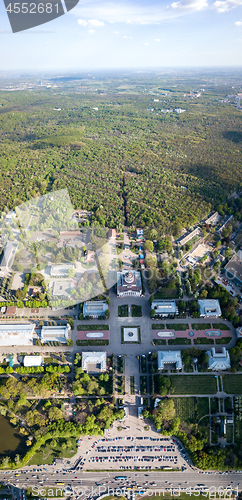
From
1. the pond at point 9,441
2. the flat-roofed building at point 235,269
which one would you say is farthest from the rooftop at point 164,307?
the pond at point 9,441

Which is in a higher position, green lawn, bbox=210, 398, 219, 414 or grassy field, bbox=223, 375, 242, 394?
grassy field, bbox=223, 375, 242, 394

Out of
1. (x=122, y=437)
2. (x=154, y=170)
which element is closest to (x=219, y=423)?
(x=122, y=437)

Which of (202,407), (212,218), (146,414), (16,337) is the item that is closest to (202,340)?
(202,407)

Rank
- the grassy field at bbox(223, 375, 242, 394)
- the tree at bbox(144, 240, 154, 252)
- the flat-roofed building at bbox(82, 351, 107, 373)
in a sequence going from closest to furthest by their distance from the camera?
the grassy field at bbox(223, 375, 242, 394), the flat-roofed building at bbox(82, 351, 107, 373), the tree at bbox(144, 240, 154, 252)

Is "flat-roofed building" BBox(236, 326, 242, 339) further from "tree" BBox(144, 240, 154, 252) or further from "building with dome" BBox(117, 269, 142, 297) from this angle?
"tree" BBox(144, 240, 154, 252)

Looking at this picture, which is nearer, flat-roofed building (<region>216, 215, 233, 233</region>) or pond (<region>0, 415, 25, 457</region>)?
A: pond (<region>0, 415, 25, 457</region>)

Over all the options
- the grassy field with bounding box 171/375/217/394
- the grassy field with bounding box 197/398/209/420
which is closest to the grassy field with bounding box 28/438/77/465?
the grassy field with bounding box 171/375/217/394

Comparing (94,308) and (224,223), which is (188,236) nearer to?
(224,223)
